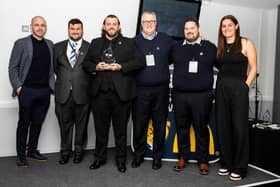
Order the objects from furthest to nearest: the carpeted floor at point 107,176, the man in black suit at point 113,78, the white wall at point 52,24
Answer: the white wall at point 52,24, the man in black suit at point 113,78, the carpeted floor at point 107,176

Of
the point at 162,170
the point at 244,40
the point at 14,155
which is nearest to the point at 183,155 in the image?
the point at 162,170

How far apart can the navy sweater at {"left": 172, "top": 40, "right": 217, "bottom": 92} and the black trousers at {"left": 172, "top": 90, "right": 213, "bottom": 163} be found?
81mm

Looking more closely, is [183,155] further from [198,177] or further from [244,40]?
[244,40]

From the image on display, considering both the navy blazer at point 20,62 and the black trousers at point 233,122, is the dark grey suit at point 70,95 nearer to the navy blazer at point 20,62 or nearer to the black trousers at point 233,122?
the navy blazer at point 20,62

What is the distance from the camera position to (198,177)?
122 inches

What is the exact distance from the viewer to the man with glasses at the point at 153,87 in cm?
317

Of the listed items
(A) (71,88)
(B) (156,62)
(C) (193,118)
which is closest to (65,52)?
(A) (71,88)

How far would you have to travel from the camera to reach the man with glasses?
3.17 m

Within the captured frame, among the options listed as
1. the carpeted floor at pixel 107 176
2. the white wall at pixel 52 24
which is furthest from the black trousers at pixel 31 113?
the white wall at pixel 52 24

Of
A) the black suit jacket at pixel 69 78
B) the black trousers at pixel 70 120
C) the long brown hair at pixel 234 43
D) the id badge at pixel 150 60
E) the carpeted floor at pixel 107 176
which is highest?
the long brown hair at pixel 234 43

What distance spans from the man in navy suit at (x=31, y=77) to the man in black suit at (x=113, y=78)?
531 mm

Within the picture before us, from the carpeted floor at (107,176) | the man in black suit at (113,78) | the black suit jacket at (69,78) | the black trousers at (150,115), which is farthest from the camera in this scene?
the black suit jacket at (69,78)

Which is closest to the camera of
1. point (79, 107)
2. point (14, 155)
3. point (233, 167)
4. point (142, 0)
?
point (233, 167)

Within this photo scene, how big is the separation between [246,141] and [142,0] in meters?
2.32
